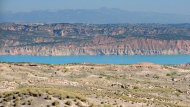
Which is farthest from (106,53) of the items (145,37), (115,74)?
(115,74)

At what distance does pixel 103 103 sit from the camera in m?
20.8

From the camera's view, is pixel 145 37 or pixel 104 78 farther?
pixel 145 37

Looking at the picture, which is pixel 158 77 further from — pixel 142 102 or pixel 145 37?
pixel 145 37

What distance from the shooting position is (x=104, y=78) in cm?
4066

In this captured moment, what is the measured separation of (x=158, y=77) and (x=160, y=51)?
151451 millimetres

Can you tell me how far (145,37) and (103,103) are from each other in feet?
581

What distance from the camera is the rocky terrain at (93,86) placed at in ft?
61.6

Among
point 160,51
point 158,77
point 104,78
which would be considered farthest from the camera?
point 160,51

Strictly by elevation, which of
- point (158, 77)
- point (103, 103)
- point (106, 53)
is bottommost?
point (106, 53)

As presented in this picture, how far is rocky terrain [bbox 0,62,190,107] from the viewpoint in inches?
739

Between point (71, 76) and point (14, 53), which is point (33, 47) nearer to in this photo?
point (14, 53)

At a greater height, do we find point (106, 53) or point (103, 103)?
point (103, 103)

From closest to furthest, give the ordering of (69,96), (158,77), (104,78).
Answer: (69,96), (104,78), (158,77)

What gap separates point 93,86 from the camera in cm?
3259
